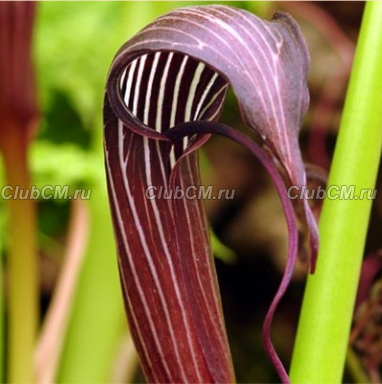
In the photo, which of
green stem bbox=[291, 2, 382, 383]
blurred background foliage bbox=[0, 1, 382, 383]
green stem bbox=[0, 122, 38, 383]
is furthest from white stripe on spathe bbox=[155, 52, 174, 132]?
blurred background foliage bbox=[0, 1, 382, 383]

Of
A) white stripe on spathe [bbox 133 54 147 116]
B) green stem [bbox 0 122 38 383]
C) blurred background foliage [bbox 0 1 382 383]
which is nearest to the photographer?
white stripe on spathe [bbox 133 54 147 116]

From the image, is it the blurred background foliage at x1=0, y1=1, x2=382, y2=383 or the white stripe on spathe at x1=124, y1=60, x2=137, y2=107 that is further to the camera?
the blurred background foliage at x1=0, y1=1, x2=382, y2=383

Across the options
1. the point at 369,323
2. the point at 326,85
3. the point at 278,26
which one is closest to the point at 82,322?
the point at 369,323

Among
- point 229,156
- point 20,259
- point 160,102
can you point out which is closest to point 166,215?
point 160,102

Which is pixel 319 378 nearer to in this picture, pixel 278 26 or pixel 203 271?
pixel 203 271

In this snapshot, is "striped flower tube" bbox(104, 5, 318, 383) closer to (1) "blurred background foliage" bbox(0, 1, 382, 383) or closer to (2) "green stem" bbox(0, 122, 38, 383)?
(2) "green stem" bbox(0, 122, 38, 383)

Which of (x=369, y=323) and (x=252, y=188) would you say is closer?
(x=369, y=323)
